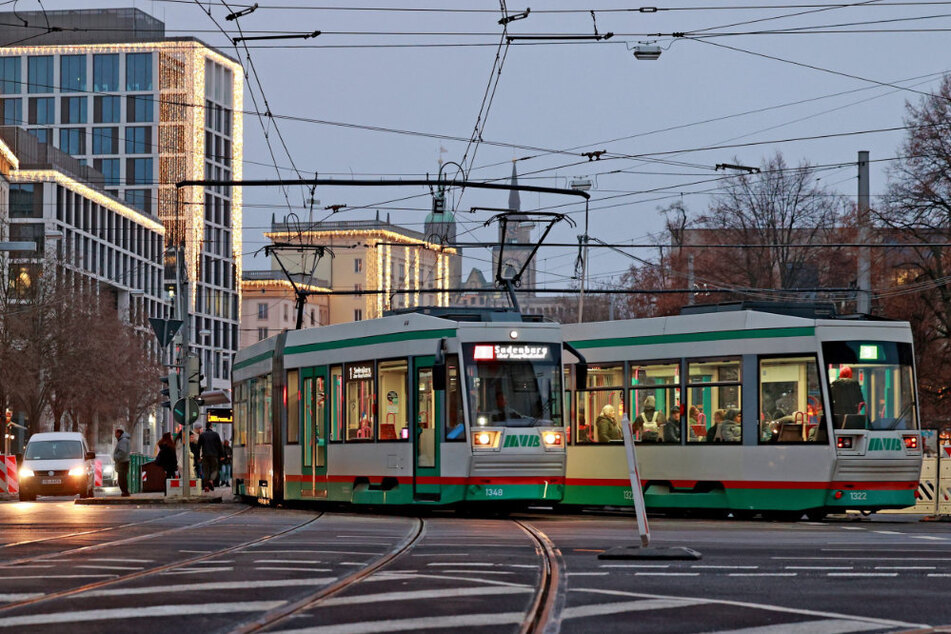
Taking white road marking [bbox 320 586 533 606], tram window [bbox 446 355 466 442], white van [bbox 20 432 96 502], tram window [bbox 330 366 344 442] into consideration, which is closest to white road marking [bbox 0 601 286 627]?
white road marking [bbox 320 586 533 606]

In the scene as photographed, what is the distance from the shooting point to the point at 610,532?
21203mm

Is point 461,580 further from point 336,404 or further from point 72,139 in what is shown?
point 72,139

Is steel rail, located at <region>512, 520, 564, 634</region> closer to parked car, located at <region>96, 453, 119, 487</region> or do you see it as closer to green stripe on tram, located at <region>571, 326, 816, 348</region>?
green stripe on tram, located at <region>571, 326, 816, 348</region>

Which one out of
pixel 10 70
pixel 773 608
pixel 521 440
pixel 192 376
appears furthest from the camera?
pixel 10 70

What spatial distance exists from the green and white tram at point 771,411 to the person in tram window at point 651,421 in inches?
0.8

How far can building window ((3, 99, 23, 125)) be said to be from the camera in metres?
122

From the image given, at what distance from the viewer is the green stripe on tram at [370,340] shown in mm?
26219

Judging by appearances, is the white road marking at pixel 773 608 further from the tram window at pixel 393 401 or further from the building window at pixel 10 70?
the building window at pixel 10 70

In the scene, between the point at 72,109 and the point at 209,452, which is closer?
→ the point at 209,452

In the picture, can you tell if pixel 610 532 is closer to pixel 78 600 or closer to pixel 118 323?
pixel 78 600

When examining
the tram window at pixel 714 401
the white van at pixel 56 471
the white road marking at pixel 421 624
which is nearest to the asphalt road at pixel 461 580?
the white road marking at pixel 421 624

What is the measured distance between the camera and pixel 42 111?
4830 inches

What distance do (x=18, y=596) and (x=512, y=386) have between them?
14.7m

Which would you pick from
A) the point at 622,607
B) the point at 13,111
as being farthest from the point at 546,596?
the point at 13,111
